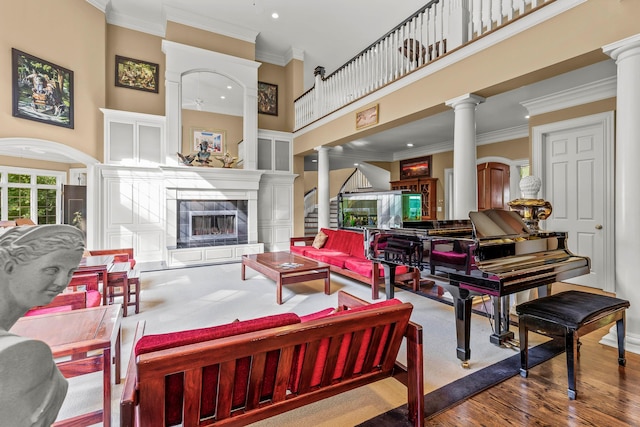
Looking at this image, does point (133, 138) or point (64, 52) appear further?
point (133, 138)

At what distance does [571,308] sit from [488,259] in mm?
576

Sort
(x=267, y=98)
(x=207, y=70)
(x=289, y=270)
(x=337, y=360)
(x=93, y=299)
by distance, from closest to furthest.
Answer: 1. (x=337, y=360)
2. (x=93, y=299)
3. (x=289, y=270)
4. (x=207, y=70)
5. (x=267, y=98)

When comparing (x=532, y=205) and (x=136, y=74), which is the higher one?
(x=136, y=74)

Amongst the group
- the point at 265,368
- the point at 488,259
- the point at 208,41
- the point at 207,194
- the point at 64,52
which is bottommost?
the point at 265,368

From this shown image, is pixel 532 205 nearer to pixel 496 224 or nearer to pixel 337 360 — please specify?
pixel 496 224

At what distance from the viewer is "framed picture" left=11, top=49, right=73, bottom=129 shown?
474 centimetres

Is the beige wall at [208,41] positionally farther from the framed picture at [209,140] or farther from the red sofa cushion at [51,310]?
the red sofa cushion at [51,310]

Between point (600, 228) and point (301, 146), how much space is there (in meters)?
5.77

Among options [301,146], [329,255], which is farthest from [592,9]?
[301,146]

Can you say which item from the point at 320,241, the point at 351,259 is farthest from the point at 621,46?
the point at 320,241

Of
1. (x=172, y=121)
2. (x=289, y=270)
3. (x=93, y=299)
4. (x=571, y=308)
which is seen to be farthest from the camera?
(x=172, y=121)

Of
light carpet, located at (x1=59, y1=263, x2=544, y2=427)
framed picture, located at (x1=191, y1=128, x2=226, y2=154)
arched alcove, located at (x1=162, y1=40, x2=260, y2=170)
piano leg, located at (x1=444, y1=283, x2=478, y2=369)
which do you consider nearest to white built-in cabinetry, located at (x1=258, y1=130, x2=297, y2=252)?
arched alcove, located at (x1=162, y1=40, x2=260, y2=170)

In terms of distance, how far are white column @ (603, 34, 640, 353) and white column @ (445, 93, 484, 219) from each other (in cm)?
129

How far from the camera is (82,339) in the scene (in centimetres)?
162
